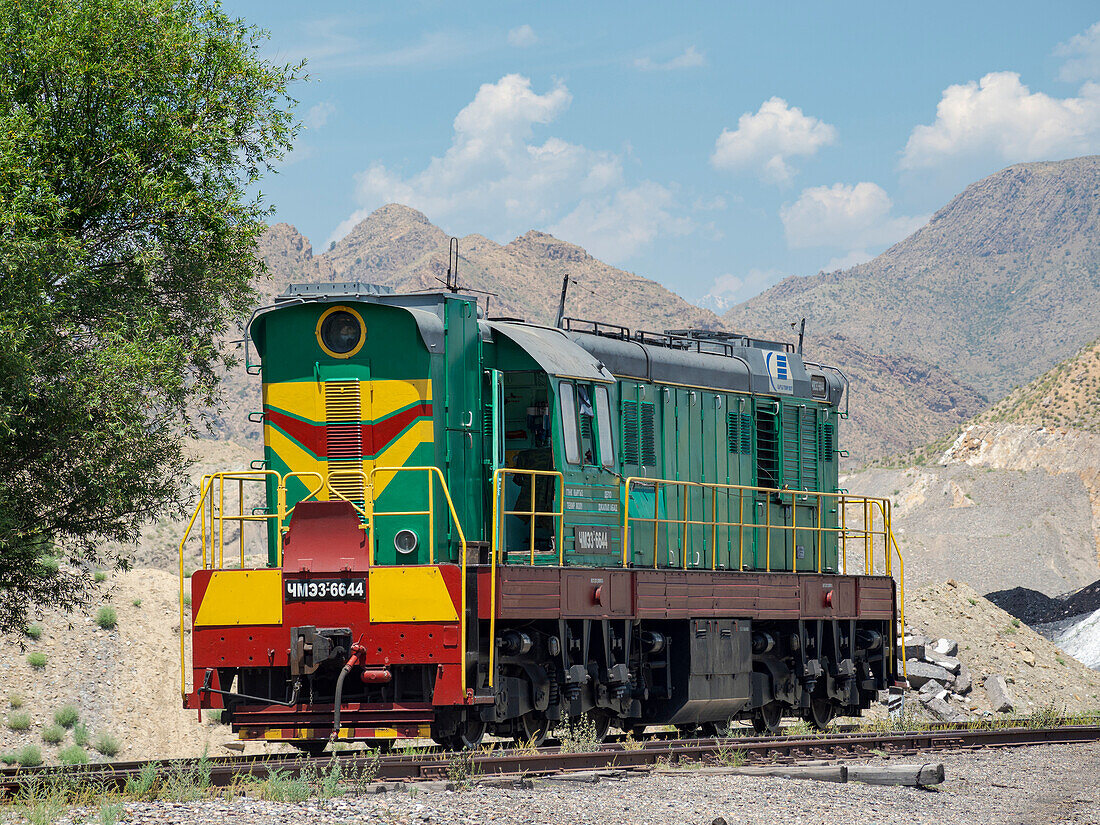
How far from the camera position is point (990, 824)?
10367 millimetres

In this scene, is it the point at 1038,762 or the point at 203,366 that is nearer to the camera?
the point at 1038,762

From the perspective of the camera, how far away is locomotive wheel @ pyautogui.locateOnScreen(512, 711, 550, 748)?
13141 mm

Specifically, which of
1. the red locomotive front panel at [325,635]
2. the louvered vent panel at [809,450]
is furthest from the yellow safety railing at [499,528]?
the louvered vent panel at [809,450]

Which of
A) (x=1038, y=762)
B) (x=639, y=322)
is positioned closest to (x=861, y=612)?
(x=1038, y=762)

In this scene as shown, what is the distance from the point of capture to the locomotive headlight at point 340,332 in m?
13.1

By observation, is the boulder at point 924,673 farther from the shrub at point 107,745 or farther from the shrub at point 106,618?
the shrub at point 106,618

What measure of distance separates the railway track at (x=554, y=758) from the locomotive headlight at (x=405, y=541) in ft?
6.22

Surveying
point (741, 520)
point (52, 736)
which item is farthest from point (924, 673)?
point (52, 736)

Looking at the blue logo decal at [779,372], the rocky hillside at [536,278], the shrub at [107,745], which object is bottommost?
the shrub at [107,745]

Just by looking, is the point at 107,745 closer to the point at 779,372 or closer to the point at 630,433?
the point at 630,433

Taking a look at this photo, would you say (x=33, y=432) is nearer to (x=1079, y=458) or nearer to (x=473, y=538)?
(x=473, y=538)

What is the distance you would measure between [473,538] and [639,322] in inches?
5829

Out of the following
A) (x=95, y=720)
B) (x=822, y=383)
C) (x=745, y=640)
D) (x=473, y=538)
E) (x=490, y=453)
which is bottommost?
(x=95, y=720)

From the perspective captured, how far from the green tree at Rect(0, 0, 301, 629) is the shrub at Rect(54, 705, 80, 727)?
14.3 feet
